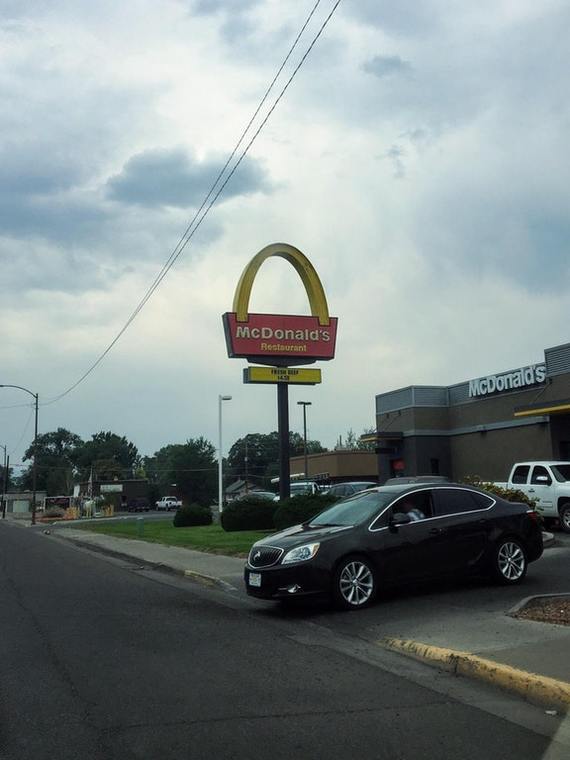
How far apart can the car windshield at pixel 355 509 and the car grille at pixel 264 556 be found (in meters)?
1.05

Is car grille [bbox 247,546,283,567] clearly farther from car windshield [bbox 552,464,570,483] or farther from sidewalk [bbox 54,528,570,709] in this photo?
car windshield [bbox 552,464,570,483]

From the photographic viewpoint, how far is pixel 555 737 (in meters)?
5.10

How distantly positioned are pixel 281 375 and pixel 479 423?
14690 millimetres

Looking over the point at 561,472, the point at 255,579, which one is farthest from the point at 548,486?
the point at 255,579

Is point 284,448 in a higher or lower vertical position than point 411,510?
higher

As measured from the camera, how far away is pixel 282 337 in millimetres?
26344

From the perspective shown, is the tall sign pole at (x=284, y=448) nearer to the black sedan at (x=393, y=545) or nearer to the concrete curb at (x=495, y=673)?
the black sedan at (x=393, y=545)

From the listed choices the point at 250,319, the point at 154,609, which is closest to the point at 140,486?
the point at 250,319

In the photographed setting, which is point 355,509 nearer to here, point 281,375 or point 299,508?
point 299,508

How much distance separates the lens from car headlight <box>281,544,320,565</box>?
31.3 ft

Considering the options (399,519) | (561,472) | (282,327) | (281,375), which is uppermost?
(282,327)

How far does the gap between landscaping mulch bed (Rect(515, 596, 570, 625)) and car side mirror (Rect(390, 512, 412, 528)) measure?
1912 millimetres

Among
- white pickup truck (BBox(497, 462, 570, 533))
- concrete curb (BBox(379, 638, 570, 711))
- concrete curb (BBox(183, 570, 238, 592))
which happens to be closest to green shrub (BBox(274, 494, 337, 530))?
concrete curb (BBox(183, 570, 238, 592))

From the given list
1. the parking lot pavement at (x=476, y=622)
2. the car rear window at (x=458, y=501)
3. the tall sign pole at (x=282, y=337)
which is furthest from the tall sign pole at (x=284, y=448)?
the car rear window at (x=458, y=501)
